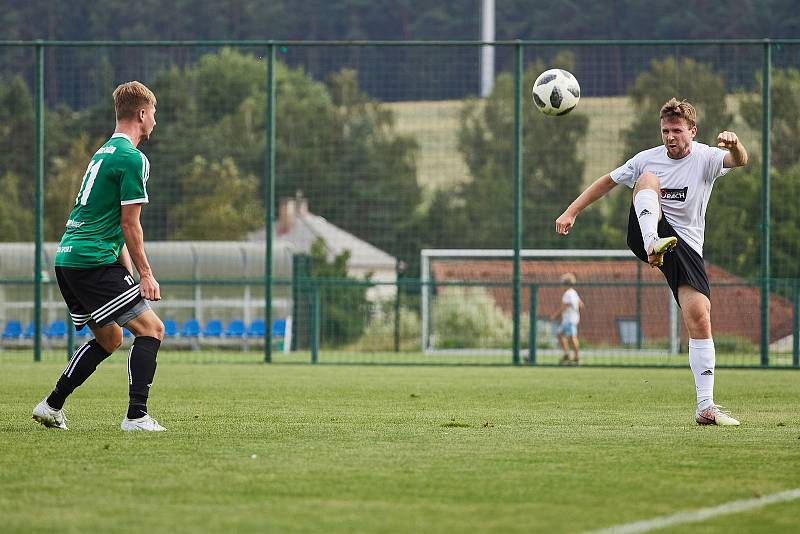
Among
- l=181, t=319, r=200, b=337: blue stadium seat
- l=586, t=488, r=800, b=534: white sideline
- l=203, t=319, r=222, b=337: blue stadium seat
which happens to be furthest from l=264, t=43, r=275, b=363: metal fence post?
l=586, t=488, r=800, b=534: white sideline

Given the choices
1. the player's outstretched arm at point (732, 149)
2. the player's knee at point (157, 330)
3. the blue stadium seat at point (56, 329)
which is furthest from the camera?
the blue stadium seat at point (56, 329)

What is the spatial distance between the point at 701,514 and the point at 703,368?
3888 millimetres

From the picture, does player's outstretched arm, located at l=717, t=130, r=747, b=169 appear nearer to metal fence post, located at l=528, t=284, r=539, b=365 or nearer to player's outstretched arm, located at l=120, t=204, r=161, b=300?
player's outstretched arm, located at l=120, t=204, r=161, b=300

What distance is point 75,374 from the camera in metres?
7.87

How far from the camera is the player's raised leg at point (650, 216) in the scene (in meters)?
8.47

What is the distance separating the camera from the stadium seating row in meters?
22.0

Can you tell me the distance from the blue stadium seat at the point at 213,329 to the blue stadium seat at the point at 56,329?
276 centimetres

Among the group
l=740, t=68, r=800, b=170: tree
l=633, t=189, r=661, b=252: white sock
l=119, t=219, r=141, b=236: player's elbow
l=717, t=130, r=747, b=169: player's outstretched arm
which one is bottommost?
l=119, t=219, r=141, b=236: player's elbow

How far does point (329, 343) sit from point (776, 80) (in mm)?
7712

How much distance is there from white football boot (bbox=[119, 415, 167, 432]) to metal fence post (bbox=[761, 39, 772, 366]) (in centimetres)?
1113

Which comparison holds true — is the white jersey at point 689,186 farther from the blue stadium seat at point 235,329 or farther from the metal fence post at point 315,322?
the blue stadium seat at point 235,329

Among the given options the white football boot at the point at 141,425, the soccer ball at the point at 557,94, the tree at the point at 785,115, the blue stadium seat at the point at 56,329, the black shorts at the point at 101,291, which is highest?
the tree at the point at 785,115

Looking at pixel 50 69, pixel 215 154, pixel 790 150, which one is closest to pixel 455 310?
pixel 790 150

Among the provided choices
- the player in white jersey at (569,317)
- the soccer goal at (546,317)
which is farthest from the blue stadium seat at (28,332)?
the player in white jersey at (569,317)
